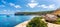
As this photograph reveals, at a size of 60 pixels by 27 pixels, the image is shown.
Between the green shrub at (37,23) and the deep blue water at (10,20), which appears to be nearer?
the green shrub at (37,23)

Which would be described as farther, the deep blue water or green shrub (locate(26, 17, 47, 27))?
the deep blue water

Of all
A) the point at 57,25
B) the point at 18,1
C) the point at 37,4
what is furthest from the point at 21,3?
the point at 57,25

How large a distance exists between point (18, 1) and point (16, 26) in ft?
1.25

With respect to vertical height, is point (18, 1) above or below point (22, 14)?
above

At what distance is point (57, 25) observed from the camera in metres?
2.02

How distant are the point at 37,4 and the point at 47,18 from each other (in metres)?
0.26

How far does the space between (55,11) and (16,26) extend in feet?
2.07

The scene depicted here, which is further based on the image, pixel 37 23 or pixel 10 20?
pixel 10 20

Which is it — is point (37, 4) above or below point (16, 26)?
above

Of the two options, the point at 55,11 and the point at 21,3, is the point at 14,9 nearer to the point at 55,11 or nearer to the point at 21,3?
the point at 21,3

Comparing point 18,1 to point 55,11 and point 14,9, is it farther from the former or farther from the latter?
point 55,11

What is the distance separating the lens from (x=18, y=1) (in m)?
2.10

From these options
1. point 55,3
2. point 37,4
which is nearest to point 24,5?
point 37,4

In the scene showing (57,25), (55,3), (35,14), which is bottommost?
(57,25)
